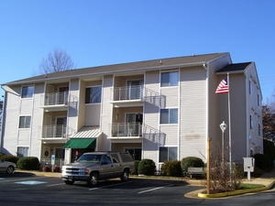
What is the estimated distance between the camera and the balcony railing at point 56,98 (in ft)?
136

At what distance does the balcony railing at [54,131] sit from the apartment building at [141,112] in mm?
92

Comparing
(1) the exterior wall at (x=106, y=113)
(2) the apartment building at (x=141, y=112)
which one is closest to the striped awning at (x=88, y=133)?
(2) the apartment building at (x=141, y=112)

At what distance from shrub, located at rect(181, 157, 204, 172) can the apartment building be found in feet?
4.10

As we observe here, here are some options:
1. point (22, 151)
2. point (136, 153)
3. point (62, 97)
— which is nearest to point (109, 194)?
point (136, 153)

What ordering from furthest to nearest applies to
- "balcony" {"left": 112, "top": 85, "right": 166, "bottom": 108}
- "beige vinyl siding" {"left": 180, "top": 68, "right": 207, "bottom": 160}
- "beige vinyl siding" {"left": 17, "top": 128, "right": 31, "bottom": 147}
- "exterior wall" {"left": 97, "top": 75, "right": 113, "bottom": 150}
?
"beige vinyl siding" {"left": 17, "top": 128, "right": 31, "bottom": 147} → "exterior wall" {"left": 97, "top": 75, "right": 113, "bottom": 150} → "balcony" {"left": 112, "top": 85, "right": 166, "bottom": 108} → "beige vinyl siding" {"left": 180, "top": 68, "right": 207, "bottom": 160}

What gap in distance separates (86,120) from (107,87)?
3.83 m

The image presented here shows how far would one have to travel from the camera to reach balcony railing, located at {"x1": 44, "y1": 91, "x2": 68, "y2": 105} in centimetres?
4154

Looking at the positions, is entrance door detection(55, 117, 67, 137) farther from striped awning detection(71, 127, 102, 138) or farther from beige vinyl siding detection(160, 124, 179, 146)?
beige vinyl siding detection(160, 124, 179, 146)

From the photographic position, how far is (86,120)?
134ft

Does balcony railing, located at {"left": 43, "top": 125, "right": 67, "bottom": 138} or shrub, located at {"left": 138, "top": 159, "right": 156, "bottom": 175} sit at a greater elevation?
balcony railing, located at {"left": 43, "top": 125, "right": 67, "bottom": 138}

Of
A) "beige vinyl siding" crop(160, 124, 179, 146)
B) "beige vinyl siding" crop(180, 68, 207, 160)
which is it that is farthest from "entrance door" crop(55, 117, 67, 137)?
Answer: "beige vinyl siding" crop(180, 68, 207, 160)

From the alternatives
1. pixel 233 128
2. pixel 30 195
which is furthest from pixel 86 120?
pixel 30 195

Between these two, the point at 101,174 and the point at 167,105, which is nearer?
the point at 101,174

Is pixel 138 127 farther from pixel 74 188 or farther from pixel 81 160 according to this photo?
pixel 74 188
